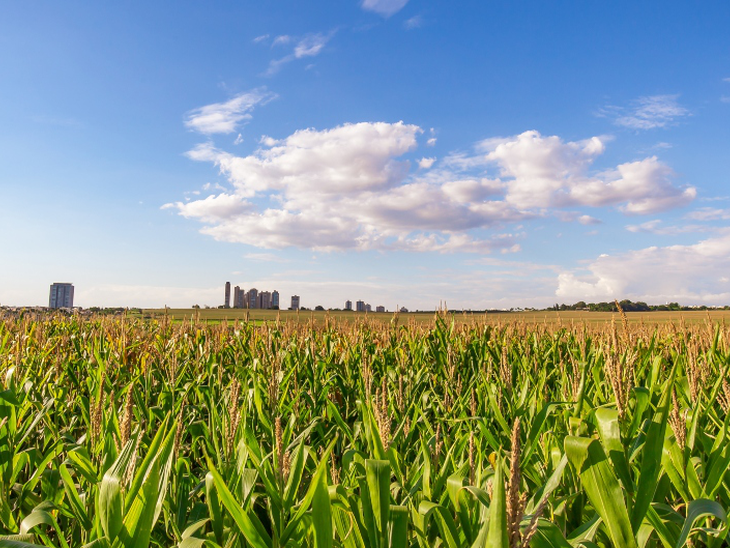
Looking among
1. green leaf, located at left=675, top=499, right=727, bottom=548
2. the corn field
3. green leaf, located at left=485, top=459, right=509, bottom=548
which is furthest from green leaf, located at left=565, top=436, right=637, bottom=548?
green leaf, located at left=485, top=459, right=509, bottom=548

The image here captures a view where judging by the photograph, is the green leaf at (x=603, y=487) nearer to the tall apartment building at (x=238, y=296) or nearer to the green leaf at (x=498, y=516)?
the green leaf at (x=498, y=516)

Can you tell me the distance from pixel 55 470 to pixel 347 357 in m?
3.33

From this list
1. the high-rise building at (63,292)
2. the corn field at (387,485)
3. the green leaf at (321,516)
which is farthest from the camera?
the high-rise building at (63,292)

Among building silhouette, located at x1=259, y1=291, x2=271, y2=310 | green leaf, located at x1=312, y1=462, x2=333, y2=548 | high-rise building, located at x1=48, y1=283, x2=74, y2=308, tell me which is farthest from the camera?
building silhouette, located at x1=259, y1=291, x2=271, y2=310

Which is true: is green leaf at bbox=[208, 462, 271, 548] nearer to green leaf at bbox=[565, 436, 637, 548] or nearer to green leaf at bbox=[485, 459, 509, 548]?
green leaf at bbox=[485, 459, 509, 548]

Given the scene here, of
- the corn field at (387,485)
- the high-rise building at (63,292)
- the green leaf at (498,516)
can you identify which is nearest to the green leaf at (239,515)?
the corn field at (387,485)

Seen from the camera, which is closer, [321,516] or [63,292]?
[321,516]

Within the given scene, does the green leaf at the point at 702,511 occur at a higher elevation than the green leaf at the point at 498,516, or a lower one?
lower

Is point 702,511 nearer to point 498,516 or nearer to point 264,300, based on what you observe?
point 498,516

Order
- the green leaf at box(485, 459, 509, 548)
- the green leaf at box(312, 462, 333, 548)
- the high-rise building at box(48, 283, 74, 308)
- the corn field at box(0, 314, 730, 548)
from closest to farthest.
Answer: the green leaf at box(485, 459, 509, 548), the green leaf at box(312, 462, 333, 548), the corn field at box(0, 314, 730, 548), the high-rise building at box(48, 283, 74, 308)

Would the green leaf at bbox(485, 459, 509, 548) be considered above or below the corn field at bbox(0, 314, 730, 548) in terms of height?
above

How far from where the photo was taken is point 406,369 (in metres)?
5.21

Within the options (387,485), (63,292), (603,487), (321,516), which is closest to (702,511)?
(603,487)

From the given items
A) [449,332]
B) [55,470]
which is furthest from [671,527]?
[449,332]
